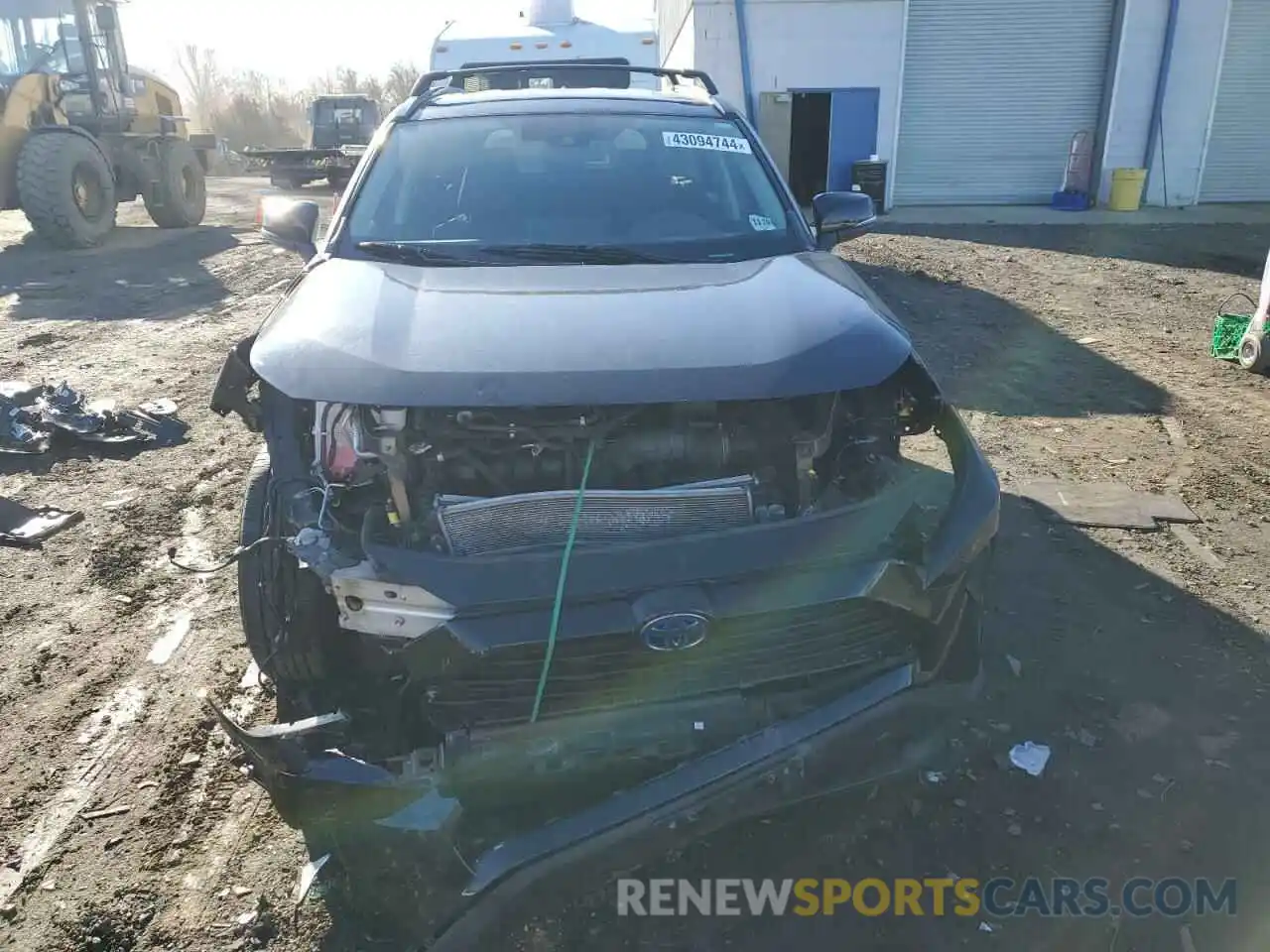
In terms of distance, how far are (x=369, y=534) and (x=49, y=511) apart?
10.2ft

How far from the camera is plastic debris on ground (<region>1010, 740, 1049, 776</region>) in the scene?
9.11ft

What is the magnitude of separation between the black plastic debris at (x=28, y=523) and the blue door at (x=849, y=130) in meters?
14.0

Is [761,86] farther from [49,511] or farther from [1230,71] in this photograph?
[49,511]

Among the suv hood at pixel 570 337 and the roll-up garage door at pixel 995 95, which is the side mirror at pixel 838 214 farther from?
the roll-up garage door at pixel 995 95

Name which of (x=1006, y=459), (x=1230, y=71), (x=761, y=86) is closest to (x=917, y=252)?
(x=761, y=86)

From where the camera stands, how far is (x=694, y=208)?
3.49 m

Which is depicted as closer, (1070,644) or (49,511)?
(1070,644)

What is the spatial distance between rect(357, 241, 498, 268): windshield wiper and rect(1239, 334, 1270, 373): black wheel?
19.1 ft

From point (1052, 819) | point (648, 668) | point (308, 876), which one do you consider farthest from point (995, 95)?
point (308, 876)

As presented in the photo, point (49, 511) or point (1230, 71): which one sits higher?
point (1230, 71)

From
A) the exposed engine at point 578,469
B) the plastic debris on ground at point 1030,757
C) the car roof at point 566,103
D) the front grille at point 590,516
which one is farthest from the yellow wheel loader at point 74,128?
the plastic debris on ground at point 1030,757

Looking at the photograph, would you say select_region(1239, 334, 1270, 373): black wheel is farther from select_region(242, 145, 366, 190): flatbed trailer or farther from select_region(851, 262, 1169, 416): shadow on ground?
select_region(242, 145, 366, 190): flatbed trailer

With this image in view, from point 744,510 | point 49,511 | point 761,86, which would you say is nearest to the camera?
point 744,510

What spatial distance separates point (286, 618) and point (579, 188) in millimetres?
1983
